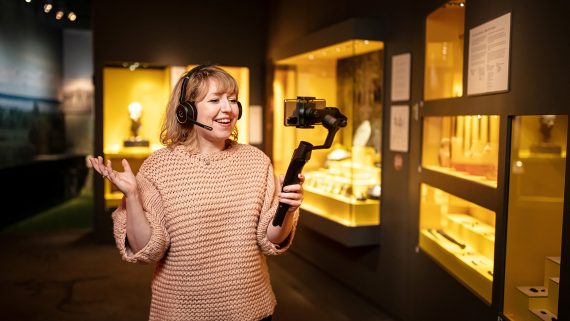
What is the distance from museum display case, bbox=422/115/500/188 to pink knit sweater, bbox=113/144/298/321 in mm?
1497

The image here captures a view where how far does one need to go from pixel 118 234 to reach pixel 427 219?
2.59 meters

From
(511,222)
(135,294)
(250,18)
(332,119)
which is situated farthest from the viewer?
(250,18)

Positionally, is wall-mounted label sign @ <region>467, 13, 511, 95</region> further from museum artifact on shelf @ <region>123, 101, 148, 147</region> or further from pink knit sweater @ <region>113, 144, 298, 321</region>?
museum artifact on shelf @ <region>123, 101, 148, 147</region>

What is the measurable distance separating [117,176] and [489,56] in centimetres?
202

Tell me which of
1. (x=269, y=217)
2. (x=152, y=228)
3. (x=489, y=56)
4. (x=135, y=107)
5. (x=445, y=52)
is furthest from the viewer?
(x=135, y=107)

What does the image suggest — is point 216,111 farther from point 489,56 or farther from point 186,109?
point 489,56

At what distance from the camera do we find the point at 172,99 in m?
1.95

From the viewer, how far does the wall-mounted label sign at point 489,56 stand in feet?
8.83

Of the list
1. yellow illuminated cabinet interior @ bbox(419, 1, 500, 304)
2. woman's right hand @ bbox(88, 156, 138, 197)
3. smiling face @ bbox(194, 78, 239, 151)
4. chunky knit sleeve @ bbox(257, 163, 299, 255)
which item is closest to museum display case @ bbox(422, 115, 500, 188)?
yellow illuminated cabinet interior @ bbox(419, 1, 500, 304)

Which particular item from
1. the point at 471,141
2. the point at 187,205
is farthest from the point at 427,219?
the point at 187,205

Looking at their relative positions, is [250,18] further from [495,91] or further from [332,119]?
[332,119]

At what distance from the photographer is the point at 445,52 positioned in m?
3.66

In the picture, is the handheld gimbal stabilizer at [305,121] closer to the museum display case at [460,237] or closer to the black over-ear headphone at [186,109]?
the black over-ear headphone at [186,109]

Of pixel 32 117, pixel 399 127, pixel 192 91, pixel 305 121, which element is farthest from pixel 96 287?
pixel 32 117
